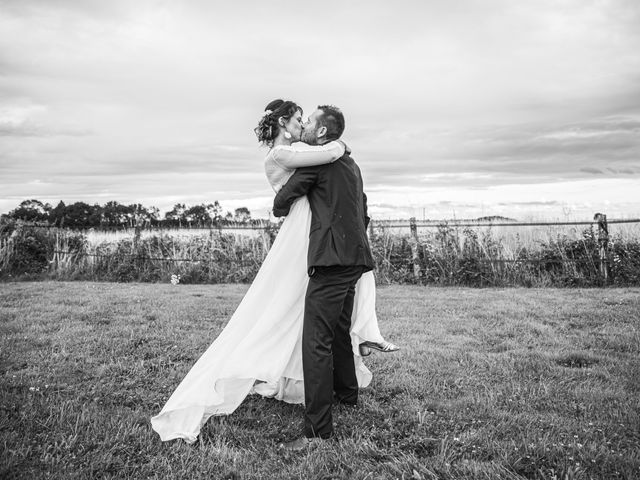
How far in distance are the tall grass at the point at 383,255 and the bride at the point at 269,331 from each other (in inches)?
362

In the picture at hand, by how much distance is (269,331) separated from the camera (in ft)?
13.2

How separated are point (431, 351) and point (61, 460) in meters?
4.10

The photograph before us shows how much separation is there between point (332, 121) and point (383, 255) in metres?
9.96

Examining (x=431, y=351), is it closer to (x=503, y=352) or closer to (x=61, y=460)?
(x=503, y=352)

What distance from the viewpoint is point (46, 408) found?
4199mm

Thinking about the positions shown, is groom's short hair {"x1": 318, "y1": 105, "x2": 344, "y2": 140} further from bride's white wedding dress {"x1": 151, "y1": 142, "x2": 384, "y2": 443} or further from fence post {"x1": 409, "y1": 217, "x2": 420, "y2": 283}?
fence post {"x1": 409, "y1": 217, "x2": 420, "y2": 283}

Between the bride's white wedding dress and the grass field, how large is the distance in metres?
0.21

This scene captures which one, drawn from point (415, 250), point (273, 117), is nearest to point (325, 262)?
point (273, 117)

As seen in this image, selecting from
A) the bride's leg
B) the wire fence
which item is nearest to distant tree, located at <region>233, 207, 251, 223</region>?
the wire fence

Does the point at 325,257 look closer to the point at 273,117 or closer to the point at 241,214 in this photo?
the point at 273,117

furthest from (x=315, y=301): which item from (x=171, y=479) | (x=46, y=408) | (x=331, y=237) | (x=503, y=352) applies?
(x=503, y=352)

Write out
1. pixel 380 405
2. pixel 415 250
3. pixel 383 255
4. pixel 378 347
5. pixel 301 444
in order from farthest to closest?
pixel 383 255
pixel 415 250
pixel 380 405
pixel 378 347
pixel 301 444

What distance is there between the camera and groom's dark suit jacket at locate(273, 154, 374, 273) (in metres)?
3.68

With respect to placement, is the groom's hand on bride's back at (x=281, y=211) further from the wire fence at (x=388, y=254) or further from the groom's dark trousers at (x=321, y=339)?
the wire fence at (x=388, y=254)
